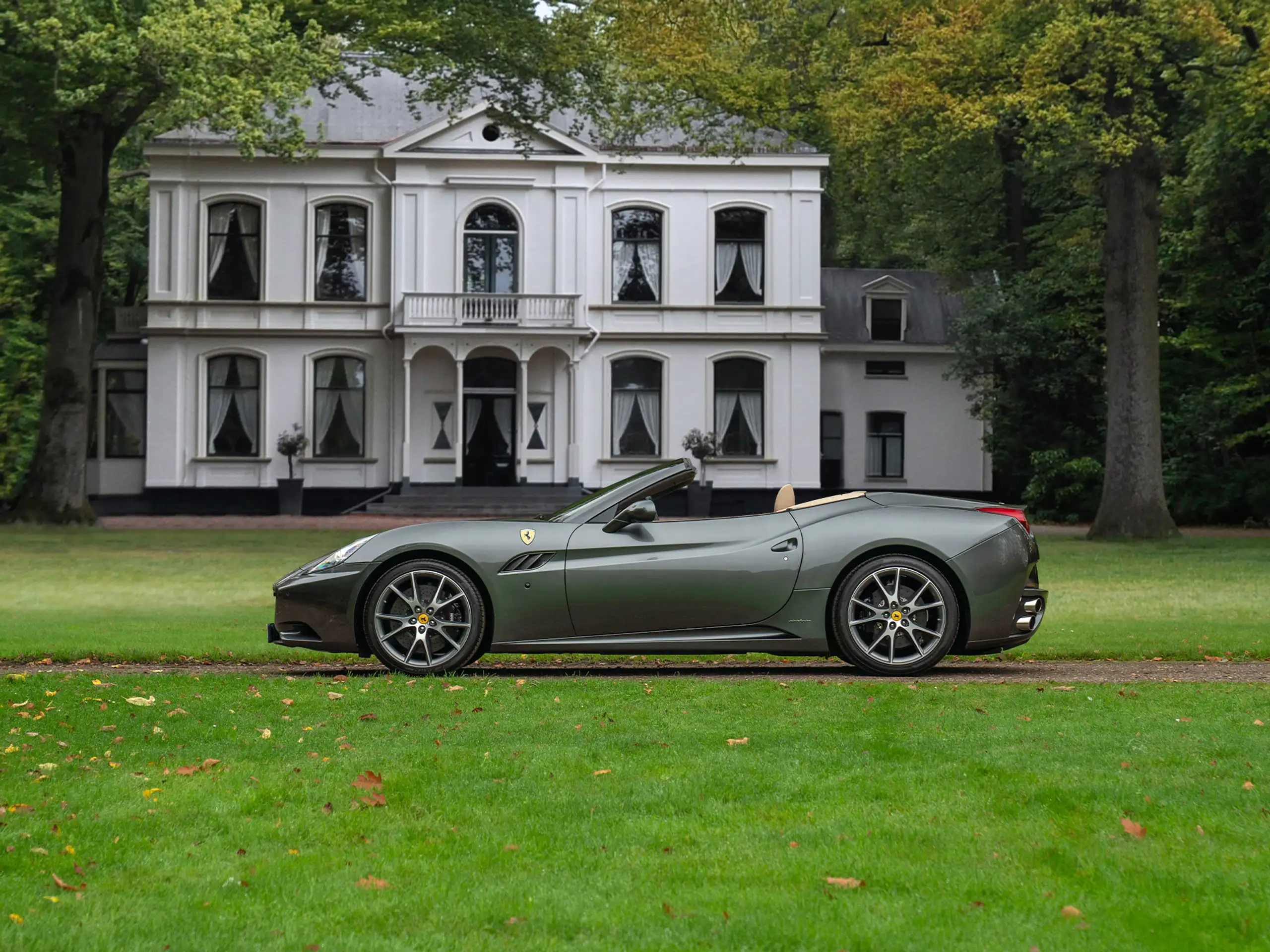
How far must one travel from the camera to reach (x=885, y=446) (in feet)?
135

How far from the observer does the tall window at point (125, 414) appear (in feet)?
125

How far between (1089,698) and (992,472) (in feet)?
114

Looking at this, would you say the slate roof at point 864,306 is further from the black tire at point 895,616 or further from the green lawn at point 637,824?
the green lawn at point 637,824

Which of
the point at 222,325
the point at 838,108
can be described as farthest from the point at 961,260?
the point at 222,325

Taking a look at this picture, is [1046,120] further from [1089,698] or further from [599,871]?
[599,871]

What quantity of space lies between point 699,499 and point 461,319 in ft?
22.7

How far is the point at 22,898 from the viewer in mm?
3816

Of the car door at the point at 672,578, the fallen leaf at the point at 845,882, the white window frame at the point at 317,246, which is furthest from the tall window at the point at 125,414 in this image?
the fallen leaf at the point at 845,882

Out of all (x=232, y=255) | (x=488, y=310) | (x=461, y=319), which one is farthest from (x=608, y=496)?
(x=232, y=255)

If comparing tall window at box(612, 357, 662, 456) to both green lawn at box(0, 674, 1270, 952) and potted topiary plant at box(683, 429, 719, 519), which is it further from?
green lawn at box(0, 674, 1270, 952)

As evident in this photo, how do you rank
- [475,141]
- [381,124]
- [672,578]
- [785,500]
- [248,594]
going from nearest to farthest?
[672,578], [785,500], [248,594], [475,141], [381,124]

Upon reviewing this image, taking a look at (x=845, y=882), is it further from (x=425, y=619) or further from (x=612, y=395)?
(x=612, y=395)

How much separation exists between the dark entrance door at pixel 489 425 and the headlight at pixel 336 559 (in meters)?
28.3

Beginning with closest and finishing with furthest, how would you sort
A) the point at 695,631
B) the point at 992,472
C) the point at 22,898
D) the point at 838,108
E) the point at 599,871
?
the point at 22,898 < the point at 599,871 < the point at 695,631 < the point at 838,108 < the point at 992,472
